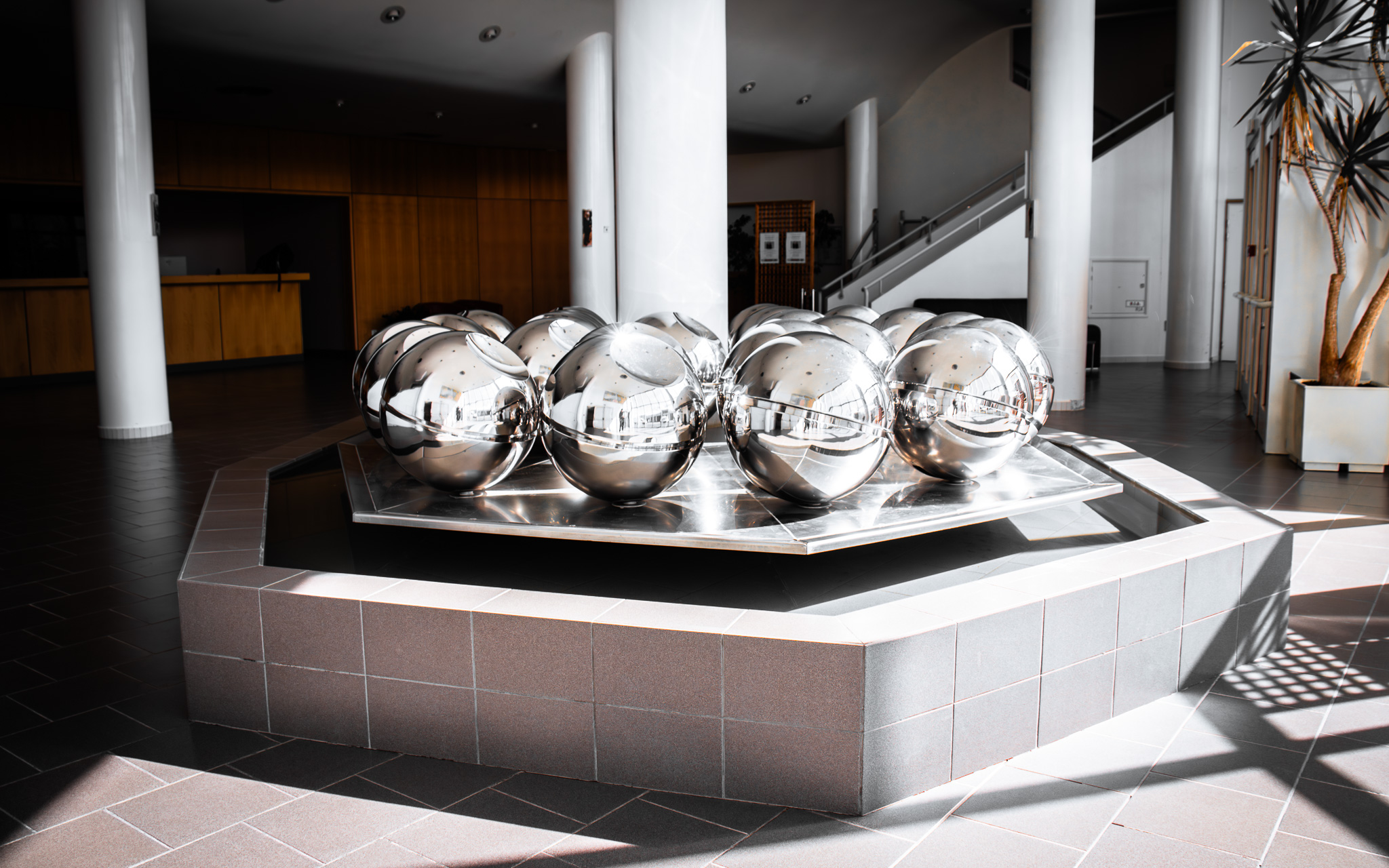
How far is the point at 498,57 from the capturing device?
12047mm

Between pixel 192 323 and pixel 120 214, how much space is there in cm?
634

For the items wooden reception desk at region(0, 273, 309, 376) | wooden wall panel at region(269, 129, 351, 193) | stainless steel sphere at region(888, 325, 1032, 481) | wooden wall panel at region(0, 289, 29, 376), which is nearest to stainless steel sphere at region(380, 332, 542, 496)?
stainless steel sphere at region(888, 325, 1032, 481)

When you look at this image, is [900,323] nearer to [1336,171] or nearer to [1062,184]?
[1336,171]

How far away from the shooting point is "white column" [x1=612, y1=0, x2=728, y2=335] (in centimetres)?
562

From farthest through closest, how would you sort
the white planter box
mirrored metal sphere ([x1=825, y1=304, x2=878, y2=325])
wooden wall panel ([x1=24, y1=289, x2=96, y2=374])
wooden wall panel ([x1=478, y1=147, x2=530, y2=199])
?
wooden wall panel ([x1=478, y1=147, x2=530, y2=199]) < wooden wall panel ([x1=24, y1=289, x2=96, y2=374]) < the white planter box < mirrored metal sphere ([x1=825, y1=304, x2=878, y2=325])

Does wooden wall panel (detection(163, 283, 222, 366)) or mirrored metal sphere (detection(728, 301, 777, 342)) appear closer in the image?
mirrored metal sphere (detection(728, 301, 777, 342))

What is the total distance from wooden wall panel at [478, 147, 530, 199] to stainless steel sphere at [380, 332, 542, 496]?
1590cm

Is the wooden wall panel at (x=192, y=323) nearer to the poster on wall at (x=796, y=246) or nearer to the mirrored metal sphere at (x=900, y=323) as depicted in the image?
the poster on wall at (x=796, y=246)

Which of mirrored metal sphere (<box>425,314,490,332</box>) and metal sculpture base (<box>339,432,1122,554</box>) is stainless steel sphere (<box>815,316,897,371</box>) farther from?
mirrored metal sphere (<box>425,314,490,332</box>)

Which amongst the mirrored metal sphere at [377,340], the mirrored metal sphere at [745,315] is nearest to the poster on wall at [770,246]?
the mirrored metal sphere at [745,315]

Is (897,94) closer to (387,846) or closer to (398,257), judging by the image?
(398,257)

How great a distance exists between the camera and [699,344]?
4.44 metres

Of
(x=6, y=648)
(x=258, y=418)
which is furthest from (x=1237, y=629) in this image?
(x=258, y=418)

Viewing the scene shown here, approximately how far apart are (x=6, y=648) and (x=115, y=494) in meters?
2.86
